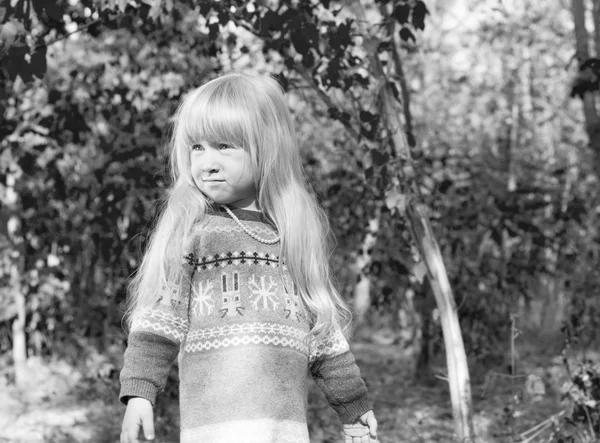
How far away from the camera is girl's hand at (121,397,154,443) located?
2.00m

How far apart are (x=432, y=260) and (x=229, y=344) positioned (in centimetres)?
164

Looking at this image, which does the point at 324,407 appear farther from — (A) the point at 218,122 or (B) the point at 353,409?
(A) the point at 218,122

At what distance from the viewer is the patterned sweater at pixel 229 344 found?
2.09 meters

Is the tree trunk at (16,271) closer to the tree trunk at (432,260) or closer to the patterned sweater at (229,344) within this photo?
the tree trunk at (432,260)

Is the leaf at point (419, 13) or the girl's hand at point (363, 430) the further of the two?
the leaf at point (419, 13)

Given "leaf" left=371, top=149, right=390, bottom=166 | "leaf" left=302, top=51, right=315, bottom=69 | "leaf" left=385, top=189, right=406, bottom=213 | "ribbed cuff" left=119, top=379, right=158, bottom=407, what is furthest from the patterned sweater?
"leaf" left=302, top=51, right=315, bottom=69

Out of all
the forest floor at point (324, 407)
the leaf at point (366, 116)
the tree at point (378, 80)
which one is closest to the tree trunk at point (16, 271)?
the forest floor at point (324, 407)

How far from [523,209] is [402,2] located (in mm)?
2730

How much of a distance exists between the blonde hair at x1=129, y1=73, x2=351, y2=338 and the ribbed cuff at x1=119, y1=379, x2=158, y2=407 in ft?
0.66

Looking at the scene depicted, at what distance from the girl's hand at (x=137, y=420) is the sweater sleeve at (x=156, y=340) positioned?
19 mm

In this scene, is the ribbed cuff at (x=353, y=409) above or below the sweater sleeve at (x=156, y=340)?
Answer: below

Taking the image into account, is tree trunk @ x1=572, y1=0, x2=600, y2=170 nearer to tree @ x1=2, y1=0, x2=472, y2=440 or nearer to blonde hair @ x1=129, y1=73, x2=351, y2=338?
tree @ x1=2, y1=0, x2=472, y2=440

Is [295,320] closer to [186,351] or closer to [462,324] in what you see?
[186,351]

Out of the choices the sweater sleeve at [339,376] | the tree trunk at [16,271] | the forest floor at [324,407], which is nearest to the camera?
the sweater sleeve at [339,376]
